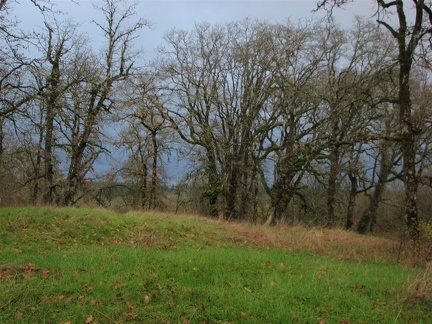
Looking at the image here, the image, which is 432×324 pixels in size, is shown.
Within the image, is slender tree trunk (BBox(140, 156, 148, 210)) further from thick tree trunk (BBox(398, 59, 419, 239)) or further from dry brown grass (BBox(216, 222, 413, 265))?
thick tree trunk (BBox(398, 59, 419, 239))

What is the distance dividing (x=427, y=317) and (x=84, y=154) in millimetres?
23278

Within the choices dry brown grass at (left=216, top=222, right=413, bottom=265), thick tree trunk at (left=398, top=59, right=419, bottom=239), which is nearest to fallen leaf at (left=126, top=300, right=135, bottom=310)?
dry brown grass at (left=216, top=222, right=413, bottom=265)

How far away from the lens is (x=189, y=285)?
5984 mm

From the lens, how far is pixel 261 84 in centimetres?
2606

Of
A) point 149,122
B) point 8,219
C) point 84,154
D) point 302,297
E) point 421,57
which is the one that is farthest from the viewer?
point 149,122

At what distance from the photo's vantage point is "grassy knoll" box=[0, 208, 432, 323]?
4.99m

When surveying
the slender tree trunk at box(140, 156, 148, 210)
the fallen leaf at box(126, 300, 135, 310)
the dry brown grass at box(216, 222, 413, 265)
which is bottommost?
the fallen leaf at box(126, 300, 135, 310)

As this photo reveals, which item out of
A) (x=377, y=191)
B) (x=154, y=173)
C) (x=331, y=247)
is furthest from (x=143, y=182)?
(x=331, y=247)

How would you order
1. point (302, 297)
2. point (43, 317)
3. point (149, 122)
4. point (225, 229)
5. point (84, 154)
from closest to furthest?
1. point (43, 317)
2. point (302, 297)
3. point (225, 229)
4. point (84, 154)
5. point (149, 122)

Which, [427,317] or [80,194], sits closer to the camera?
[427,317]

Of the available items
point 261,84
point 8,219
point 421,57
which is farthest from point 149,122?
point 421,57

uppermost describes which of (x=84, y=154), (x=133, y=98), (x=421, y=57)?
(x=133, y=98)

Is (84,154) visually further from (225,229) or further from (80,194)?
(225,229)

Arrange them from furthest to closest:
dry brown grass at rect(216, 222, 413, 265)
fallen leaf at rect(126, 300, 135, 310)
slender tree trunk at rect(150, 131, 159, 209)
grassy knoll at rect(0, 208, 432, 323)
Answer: slender tree trunk at rect(150, 131, 159, 209)
dry brown grass at rect(216, 222, 413, 265)
fallen leaf at rect(126, 300, 135, 310)
grassy knoll at rect(0, 208, 432, 323)
